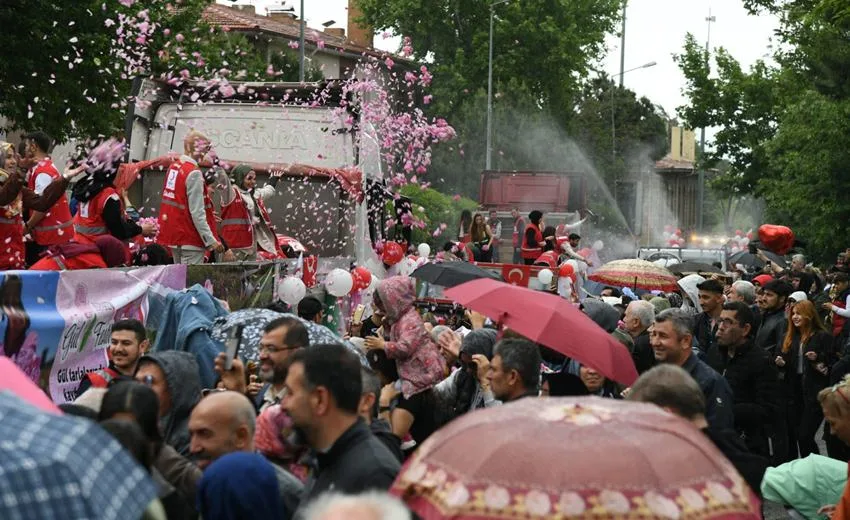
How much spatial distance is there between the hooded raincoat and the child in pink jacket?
239cm

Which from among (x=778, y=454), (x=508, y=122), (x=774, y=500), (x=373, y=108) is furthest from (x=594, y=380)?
(x=508, y=122)

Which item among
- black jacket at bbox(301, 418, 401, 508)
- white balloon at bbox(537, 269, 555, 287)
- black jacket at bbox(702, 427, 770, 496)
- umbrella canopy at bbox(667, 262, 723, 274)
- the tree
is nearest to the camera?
black jacket at bbox(301, 418, 401, 508)

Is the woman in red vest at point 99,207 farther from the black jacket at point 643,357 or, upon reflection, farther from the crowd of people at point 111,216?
the black jacket at point 643,357

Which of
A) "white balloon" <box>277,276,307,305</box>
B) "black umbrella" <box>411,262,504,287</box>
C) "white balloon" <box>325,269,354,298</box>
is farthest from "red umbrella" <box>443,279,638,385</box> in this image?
"white balloon" <box>325,269,354,298</box>

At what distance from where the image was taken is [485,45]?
64.2m

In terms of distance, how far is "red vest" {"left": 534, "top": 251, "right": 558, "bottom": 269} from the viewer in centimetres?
2169

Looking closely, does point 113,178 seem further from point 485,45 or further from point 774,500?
point 485,45

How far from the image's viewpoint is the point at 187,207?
12742mm

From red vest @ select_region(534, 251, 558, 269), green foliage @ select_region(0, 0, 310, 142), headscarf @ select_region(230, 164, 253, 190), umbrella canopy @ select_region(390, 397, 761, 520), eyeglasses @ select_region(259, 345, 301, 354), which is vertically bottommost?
red vest @ select_region(534, 251, 558, 269)

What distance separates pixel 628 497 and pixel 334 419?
151 cm

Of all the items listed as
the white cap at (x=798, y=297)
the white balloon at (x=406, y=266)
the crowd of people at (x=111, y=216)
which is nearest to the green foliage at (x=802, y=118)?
the white balloon at (x=406, y=266)

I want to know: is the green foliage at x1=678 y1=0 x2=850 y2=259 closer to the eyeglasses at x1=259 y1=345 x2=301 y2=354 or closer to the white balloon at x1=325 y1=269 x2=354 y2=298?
the white balloon at x1=325 y1=269 x2=354 y2=298

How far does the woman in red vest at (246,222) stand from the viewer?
1403 centimetres

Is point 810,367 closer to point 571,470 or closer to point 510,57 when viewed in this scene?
point 571,470
